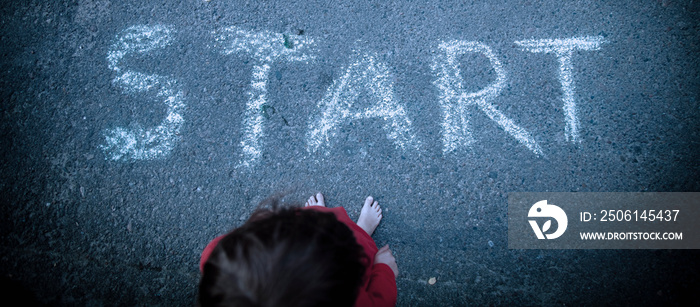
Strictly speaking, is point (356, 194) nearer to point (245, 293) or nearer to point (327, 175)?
point (327, 175)

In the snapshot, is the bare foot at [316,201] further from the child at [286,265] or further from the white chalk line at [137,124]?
the white chalk line at [137,124]

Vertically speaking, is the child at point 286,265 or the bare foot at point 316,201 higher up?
the child at point 286,265

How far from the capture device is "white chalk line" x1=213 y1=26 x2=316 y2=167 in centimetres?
230

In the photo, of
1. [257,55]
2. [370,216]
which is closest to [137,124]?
[257,55]

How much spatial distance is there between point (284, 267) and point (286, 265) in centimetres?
1

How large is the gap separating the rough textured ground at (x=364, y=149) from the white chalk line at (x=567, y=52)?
40mm

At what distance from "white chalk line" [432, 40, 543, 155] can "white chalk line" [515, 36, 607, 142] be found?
26 cm

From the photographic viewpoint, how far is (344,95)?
2322 millimetres

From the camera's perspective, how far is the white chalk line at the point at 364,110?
7.47 ft

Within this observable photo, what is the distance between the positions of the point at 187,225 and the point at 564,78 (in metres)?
2.80

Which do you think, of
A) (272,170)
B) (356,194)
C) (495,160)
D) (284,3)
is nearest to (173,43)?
(284,3)

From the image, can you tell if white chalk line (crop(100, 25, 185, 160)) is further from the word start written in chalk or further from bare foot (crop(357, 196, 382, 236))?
bare foot (crop(357, 196, 382, 236))

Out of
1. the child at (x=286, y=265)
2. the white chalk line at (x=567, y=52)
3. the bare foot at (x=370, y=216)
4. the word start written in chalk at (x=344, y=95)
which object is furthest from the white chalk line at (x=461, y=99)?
the child at (x=286, y=265)

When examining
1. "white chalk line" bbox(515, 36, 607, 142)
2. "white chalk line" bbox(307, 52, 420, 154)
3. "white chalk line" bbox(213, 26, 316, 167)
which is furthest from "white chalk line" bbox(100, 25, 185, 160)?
"white chalk line" bbox(515, 36, 607, 142)
